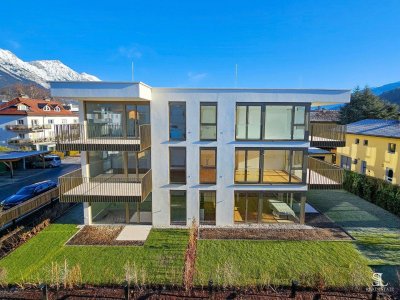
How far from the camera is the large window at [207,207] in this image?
14.7 m

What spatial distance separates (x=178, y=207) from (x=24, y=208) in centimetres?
992

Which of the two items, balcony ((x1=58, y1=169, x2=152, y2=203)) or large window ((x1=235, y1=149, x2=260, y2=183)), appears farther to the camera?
large window ((x1=235, y1=149, x2=260, y2=183))

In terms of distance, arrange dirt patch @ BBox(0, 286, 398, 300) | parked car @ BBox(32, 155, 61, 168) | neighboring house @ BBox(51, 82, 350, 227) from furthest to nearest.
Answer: parked car @ BBox(32, 155, 61, 168)
neighboring house @ BBox(51, 82, 350, 227)
dirt patch @ BBox(0, 286, 398, 300)

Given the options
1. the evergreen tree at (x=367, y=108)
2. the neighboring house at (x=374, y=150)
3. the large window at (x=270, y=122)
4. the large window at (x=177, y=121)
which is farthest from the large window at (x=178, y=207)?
the evergreen tree at (x=367, y=108)

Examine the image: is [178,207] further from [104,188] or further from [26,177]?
[26,177]

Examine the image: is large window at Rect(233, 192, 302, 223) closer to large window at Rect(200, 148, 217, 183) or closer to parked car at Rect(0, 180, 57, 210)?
large window at Rect(200, 148, 217, 183)

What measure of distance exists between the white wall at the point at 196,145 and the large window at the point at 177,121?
0.24 metres

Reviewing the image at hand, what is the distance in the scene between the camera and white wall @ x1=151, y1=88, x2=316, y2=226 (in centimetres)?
1357

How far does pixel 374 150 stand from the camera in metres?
22.0

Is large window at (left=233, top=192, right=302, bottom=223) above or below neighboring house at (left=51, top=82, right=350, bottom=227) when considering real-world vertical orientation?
below

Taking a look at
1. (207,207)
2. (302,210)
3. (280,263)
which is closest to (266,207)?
(302,210)

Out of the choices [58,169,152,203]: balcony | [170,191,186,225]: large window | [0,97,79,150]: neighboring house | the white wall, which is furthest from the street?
[170,191,186,225]: large window


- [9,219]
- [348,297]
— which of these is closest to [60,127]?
[9,219]

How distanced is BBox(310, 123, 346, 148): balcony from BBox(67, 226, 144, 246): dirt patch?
12016 mm
